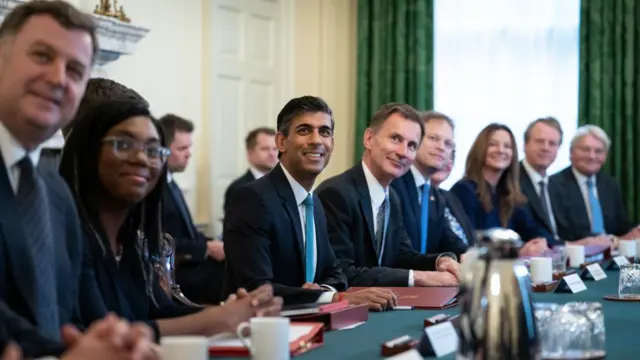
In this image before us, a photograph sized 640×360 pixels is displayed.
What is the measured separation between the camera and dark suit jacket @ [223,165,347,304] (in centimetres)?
319

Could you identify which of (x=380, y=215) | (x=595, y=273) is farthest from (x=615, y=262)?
(x=380, y=215)

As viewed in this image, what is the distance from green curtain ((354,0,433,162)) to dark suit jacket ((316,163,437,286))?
365 centimetres

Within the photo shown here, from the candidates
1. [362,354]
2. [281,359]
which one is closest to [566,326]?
[362,354]

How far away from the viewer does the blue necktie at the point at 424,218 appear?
4.61 m

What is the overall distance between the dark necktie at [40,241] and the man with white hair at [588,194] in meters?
4.76

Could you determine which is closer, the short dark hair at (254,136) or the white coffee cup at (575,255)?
the white coffee cup at (575,255)

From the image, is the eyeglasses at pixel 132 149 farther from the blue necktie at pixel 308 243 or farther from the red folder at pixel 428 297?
the blue necktie at pixel 308 243

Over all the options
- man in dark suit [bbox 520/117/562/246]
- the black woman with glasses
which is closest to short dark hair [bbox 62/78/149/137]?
the black woman with glasses

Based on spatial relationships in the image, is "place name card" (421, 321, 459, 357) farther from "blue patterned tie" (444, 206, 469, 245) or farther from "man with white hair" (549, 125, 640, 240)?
"man with white hair" (549, 125, 640, 240)

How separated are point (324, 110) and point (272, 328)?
5.74ft

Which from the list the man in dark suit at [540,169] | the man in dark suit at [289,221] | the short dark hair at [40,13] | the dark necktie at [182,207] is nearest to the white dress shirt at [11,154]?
the short dark hair at [40,13]

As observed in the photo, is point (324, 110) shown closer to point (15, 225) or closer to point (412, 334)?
point (412, 334)

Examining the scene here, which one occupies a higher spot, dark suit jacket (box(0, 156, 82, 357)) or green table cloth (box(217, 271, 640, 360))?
dark suit jacket (box(0, 156, 82, 357))

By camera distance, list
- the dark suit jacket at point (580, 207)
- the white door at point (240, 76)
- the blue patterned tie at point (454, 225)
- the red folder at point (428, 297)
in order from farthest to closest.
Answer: the white door at point (240, 76)
the dark suit jacket at point (580, 207)
the blue patterned tie at point (454, 225)
the red folder at point (428, 297)
